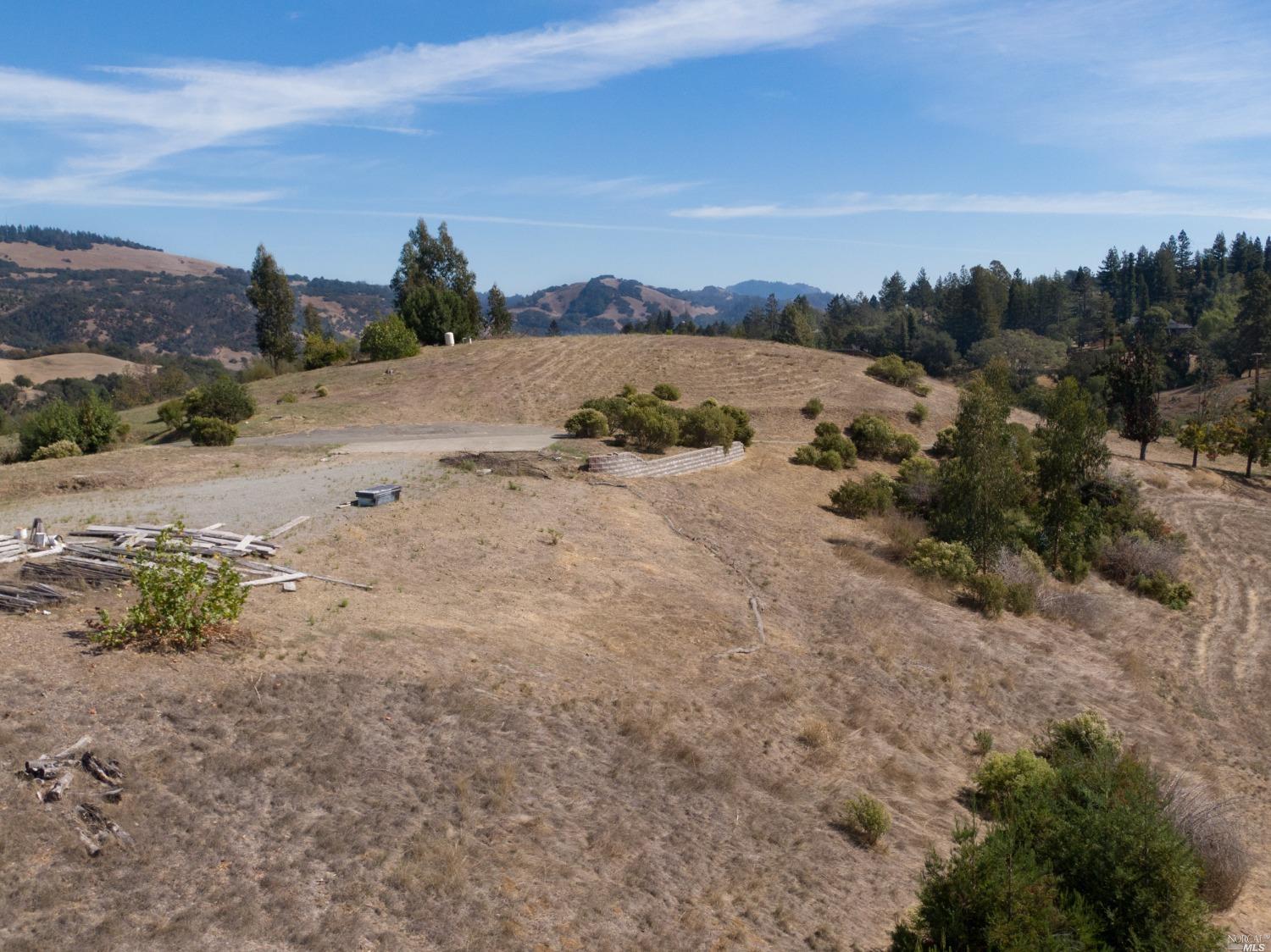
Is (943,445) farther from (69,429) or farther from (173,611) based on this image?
(173,611)

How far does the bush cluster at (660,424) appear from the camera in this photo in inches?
1062

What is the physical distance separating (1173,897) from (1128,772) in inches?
116

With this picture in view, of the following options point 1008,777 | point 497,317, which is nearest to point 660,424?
point 1008,777

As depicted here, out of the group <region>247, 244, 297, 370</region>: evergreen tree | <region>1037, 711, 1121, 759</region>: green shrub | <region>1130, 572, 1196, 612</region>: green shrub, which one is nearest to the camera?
<region>1037, 711, 1121, 759</region>: green shrub

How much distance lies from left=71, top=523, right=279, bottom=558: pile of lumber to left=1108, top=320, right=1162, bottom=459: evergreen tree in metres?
40.3

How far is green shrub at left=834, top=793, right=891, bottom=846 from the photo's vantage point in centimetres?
923

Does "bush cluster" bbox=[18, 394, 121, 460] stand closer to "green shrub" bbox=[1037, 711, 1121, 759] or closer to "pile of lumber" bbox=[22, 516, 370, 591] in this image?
"pile of lumber" bbox=[22, 516, 370, 591]

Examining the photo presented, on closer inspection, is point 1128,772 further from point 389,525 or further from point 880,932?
point 389,525

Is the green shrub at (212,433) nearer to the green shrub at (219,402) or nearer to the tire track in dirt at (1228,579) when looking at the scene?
the green shrub at (219,402)

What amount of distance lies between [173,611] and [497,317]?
60.7m

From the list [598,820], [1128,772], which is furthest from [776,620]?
[598,820]

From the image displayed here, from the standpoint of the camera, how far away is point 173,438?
2888 cm

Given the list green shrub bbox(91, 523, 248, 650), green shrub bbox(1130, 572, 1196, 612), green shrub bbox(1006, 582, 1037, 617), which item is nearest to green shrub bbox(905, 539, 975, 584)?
green shrub bbox(1006, 582, 1037, 617)

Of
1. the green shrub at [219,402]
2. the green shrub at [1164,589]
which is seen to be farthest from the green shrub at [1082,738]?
the green shrub at [219,402]
